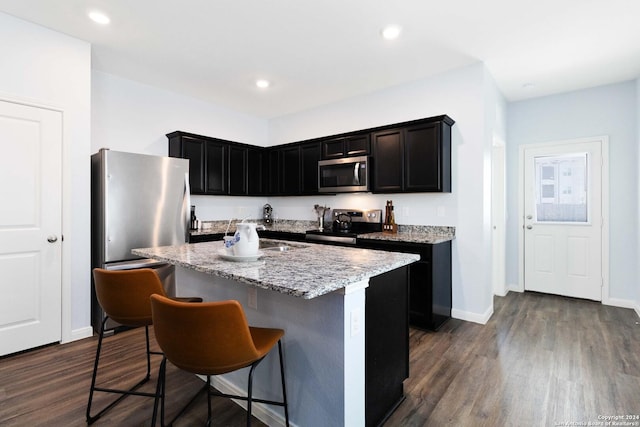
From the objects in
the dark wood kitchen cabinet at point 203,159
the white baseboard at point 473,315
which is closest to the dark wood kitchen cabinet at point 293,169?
the dark wood kitchen cabinet at point 203,159

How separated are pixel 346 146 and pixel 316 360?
316 cm

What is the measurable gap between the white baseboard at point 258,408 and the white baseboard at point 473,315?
8.23 feet

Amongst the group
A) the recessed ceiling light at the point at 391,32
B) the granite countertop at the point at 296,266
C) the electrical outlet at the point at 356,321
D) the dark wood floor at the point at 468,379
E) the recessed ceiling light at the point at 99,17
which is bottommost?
the dark wood floor at the point at 468,379

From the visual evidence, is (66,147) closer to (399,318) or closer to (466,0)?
(399,318)

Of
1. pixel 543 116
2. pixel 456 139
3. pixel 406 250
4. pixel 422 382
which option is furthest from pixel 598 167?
pixel 422 382

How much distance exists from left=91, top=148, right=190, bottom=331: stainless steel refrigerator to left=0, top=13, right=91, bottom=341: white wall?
0.14 metres

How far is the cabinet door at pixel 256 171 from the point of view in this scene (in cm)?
504

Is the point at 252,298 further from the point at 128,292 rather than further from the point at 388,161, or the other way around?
the point at 388,161

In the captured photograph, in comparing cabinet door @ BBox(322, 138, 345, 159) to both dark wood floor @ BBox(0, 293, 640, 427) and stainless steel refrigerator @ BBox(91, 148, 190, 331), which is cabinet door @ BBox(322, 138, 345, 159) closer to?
stainless steel refrigerator @ BBox(91, 148, 190, 331)

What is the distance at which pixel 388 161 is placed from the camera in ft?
12.6

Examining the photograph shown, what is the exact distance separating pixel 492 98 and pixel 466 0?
170 centimetres

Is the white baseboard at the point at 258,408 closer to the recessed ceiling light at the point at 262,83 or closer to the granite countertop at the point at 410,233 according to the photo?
the granite countertop at the point at 410,233

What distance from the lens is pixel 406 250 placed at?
3314 mm

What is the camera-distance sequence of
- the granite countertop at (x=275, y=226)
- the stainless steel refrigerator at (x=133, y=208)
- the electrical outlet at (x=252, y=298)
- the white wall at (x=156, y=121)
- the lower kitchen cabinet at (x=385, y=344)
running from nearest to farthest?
the lower kitchen cabinet at (x=385, y=344) → the electrical outlet at (x=252, y=298) → the stainless steel refrigerator at (x=133, y=208) → the white wall at (x=156, y=121) → the granite countertop at (x=275, y=226)
